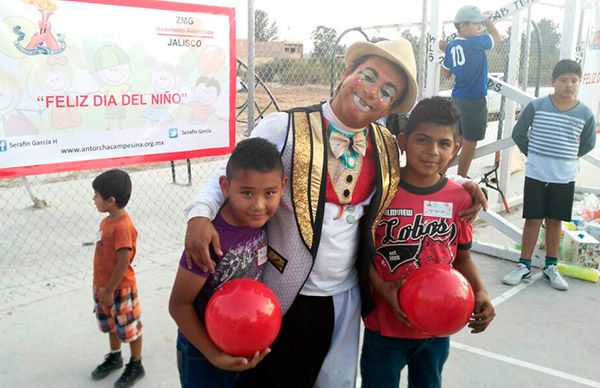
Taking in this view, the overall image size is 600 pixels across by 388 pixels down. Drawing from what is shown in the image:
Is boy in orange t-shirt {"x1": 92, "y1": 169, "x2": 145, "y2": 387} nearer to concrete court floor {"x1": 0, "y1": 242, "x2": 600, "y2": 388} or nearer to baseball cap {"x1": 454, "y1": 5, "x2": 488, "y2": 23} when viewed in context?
concrete court floor {"x1": 0, "y1": 242, "x2": 600, "y2": 388}

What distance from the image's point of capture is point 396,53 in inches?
78.4

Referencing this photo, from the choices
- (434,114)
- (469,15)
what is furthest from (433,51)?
(434,114)

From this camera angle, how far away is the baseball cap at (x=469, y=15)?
5.11 metres

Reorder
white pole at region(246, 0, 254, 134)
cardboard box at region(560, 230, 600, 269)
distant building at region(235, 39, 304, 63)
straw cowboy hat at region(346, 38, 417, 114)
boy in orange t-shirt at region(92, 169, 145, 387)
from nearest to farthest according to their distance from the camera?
straw cowboy hat at region(346, 38, 417, 114)
boy in orange t-shirt at region(92, 169, 145, 387)
white pole at region(246, 0, 254, 134)
cardboard box at region(560, 230, 600, 269)
distant building at region(235, 39, 304, 63)

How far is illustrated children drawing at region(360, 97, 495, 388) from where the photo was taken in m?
2.16

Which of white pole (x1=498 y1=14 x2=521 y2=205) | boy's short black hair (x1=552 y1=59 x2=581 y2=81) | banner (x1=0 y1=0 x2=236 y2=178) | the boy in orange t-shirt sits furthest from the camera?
white pole (x1=498 y1=14 x2=521 y2=205)

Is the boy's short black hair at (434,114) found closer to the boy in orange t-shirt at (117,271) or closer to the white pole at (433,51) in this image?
the boy in orange t-shirt at (117,271)

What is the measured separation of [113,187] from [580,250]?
4.13m

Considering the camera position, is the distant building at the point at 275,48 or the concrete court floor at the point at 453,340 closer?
the concrete court floor at the point at 453,340


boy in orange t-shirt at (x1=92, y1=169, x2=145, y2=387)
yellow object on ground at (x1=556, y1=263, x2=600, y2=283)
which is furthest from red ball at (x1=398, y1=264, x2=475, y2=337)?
yellow object on ground at (x1=556, y1=263, x2=600, y2=283)

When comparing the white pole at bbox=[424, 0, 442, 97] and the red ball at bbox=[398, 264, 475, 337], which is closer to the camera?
the red ball at bbox=[398, 264, 475, 337]

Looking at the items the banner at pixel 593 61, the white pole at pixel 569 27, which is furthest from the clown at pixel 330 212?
the banner at pixel 593 61

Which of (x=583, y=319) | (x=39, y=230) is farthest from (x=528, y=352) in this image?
(x=39, y=230)

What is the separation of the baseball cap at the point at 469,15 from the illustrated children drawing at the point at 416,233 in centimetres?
331
